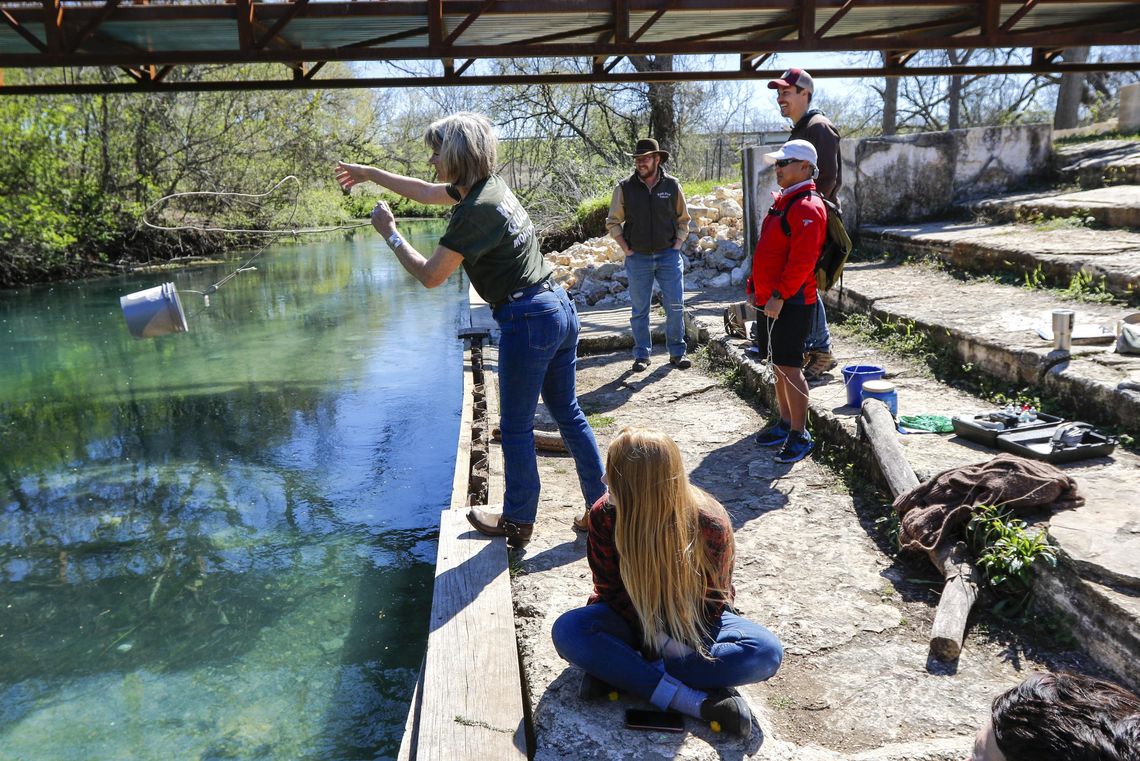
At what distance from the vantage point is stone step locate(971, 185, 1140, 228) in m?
8.01

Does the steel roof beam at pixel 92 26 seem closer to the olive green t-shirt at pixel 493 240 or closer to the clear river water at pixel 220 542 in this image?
the clear river water at pixel 220 542

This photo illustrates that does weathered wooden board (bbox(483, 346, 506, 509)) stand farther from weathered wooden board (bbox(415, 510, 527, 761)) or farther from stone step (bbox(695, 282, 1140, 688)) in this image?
stone step (bbox(695, 282, 1140, 688))

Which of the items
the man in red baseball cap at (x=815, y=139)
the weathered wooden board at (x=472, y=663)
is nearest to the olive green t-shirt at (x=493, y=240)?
the weathered wooden board at (x=472, y=663)

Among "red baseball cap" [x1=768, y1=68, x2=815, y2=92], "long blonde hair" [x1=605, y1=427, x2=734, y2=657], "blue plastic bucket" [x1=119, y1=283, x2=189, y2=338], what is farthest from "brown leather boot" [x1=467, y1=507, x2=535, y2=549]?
"red baseball cap" [x1=768, y1=68, x2=815, y2=92]

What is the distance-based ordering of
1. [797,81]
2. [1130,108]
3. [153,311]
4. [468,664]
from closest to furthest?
1. [468,664]
2. [153,311]
3. [797,81]
4. [1130,108]

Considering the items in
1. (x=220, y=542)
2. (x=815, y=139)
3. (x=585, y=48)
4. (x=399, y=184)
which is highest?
(x=585, y=48)

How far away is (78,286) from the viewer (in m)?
19.6

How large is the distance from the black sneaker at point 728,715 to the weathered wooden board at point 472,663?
1.90 feet

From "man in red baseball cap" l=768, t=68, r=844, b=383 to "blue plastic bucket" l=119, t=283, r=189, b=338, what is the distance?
13.2 ft

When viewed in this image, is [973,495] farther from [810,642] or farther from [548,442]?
[548,442]

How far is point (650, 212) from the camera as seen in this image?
7.08 metres

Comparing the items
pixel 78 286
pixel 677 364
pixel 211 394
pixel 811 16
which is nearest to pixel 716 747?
pixel 677 364

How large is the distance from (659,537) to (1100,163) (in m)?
10.1

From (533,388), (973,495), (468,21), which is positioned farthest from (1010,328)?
(468,21)
